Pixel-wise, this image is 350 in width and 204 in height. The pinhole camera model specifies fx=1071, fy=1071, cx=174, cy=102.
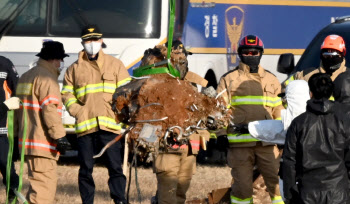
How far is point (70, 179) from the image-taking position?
1393 cm

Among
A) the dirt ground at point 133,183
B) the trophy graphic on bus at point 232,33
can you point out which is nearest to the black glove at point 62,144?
the dirt ground at point 133,183

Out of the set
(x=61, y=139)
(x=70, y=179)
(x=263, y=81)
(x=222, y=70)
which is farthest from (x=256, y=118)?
(x=222, y=70)

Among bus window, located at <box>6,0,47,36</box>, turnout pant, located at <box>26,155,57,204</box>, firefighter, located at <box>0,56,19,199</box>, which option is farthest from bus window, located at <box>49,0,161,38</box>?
turnout pant, located at <box>26,155,57,204</box>

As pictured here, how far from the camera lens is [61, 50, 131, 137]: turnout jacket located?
1082 centimetres

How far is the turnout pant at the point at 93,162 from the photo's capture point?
1091 centimetres

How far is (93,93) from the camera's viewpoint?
35.6 ft

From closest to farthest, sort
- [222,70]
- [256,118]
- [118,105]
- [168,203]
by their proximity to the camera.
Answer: [118,105], [168,203], [256,118], [222,70]

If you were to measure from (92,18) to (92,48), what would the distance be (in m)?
3.78

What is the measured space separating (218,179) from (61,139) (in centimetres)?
412

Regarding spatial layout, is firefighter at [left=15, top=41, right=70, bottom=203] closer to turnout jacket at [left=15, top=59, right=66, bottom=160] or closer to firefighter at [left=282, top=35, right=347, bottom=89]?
turnout jacket at [left=15, top=59, right=66, bottom=160]

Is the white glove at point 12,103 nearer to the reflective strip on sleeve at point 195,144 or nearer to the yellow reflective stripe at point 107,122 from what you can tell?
the yellow reflective stripe at point 107,122

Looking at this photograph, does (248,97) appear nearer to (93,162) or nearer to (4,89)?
(93,162)

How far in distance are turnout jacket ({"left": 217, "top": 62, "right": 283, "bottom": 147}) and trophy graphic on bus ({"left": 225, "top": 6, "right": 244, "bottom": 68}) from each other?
5924mm

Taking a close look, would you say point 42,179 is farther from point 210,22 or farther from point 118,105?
point 210,22
